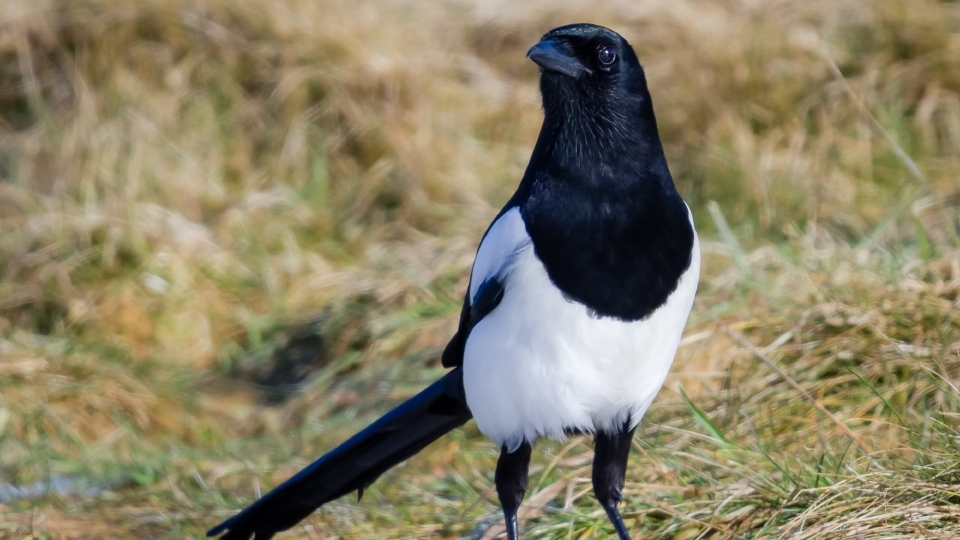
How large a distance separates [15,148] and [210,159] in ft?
2.50

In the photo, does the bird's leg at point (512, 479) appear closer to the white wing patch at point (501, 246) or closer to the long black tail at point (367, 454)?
the long black tail at point (367, 454)

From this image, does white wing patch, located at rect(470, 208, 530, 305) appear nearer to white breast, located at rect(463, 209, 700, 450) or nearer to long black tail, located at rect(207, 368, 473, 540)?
white breast, located at rect(463, 209, 700, 450)

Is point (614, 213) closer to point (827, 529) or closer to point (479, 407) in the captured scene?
point (479, 407)

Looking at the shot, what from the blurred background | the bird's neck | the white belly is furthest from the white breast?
the blurred background

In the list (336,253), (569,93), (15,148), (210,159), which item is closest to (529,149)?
(336,253)

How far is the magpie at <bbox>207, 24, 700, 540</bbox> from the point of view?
2.22 meters

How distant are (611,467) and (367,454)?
1.91ft

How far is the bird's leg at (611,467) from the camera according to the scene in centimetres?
239

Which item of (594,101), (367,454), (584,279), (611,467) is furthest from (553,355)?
(367,454)

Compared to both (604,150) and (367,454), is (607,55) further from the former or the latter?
(367,454)

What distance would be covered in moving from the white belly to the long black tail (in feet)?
0.99

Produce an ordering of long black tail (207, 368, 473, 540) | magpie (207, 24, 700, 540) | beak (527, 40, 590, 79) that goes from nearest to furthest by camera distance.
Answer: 1. magpie (207, 24, 700, 540)
2. beak (527, 40, 590, 79)
3. long black tail (207, 368, 473, 540)

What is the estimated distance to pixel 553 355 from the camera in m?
2.25

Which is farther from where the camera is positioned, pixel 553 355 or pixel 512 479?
pixel 512 479
